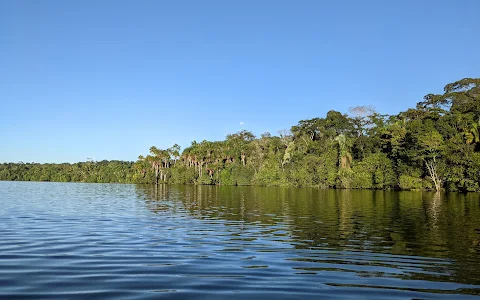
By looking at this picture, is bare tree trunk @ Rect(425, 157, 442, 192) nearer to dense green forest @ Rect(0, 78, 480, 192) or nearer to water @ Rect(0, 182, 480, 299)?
dense green forest @ Rect(0, 78, 480, 192)

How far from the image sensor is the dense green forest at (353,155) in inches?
2459

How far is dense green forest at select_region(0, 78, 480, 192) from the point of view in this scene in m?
62.5

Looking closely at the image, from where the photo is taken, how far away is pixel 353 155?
8931 centimetres

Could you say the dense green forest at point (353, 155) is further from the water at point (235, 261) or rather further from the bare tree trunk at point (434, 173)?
the water at point (235, 261)

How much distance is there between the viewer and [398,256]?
11.1 meters

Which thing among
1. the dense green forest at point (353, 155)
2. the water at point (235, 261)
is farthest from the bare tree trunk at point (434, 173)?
the water at point (235, 261)

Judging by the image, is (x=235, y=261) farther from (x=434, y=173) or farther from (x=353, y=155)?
(x=353, y=155)

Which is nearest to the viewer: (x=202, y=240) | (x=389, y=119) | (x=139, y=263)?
(x=139, y=263)

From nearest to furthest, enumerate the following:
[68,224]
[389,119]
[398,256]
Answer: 1. [398,256]
2. [68,224]
3. [389,119]

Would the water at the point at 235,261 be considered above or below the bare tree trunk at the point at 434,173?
below

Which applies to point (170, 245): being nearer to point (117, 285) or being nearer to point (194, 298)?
point (117, 285)

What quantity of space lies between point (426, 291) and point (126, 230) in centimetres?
1251

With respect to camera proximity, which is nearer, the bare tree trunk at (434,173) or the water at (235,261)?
the water at (235,261)

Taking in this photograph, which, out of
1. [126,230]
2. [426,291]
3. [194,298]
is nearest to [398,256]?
[426,291]
